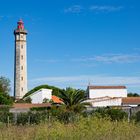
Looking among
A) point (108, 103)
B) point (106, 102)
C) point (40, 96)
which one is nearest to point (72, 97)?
point (108, 103)

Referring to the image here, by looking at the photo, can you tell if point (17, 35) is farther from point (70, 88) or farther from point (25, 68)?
point (70, 88)

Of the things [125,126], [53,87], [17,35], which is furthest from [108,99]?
[125,126]

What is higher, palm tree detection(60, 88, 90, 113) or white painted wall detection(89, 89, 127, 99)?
white painted wall detection(89, 89, 127, 99)

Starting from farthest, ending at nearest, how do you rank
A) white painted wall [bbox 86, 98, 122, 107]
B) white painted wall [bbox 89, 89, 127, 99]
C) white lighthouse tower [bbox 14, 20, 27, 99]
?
white lighthouse tower [bbox 14, 20, 27, 99] < white painted wall [bbox 89, 89, 127, 99] < white painted wall [bbox 86, 98, 122, 107]

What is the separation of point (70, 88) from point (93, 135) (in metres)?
44.8

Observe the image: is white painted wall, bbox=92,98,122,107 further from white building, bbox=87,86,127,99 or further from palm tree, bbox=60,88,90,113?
palm tree, bbox=60,88,90,113

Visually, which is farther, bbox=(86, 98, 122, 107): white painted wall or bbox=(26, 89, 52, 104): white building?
bbox=(26, 89, 52, 104): white building

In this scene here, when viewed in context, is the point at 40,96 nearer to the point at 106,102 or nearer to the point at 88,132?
the point at 106,102

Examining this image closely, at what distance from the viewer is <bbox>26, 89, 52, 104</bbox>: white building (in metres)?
83.4

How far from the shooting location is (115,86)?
300 ft

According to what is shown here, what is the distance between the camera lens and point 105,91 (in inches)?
3524

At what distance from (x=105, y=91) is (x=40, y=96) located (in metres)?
13.2

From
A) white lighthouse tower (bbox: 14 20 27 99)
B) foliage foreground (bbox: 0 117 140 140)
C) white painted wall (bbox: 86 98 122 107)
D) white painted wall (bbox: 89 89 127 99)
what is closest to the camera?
foliage foreground (bbox: 0 117 140 140)

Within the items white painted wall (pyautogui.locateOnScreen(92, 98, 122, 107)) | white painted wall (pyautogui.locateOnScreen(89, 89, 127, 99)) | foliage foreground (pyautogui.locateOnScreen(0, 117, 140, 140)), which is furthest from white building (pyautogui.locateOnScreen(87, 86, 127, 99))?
foliage foreground (pyautogui.locateOnScreen(0, 117, 140, 140))
